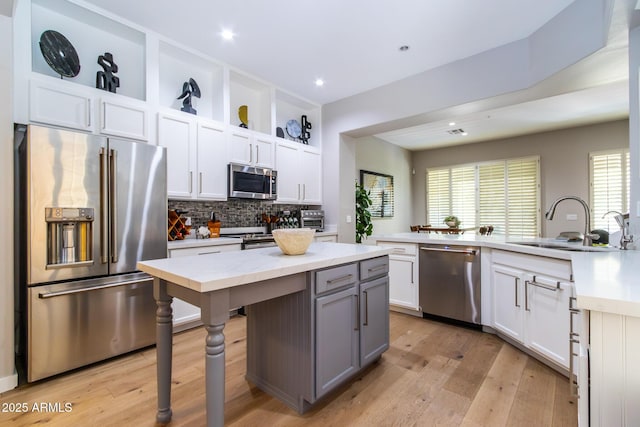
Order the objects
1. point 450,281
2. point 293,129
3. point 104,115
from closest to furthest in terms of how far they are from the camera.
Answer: point 104,115, point 450,281, point 293,129

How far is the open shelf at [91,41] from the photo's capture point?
8.18 feet

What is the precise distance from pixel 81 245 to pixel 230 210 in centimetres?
182

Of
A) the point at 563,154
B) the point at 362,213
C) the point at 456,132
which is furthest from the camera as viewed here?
the point at 456,132

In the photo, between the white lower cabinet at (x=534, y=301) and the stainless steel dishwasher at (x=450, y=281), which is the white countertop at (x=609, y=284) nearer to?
the white lower cabinet at (x=534, y=301)

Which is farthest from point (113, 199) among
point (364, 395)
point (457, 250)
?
point (457, 250)

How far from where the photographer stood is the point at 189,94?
131 inches

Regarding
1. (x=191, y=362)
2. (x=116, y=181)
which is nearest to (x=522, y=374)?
(x=191, y=362)

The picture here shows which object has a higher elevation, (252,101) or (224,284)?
(252,101)

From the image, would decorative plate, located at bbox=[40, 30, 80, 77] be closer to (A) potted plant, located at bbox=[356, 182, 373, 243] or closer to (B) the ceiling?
(B) the ceiling

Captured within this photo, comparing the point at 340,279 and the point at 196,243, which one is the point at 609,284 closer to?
the point at 340,279

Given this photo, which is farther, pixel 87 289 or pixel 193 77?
pixel 193 77

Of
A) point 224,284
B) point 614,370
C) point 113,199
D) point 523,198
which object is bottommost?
point 614,370

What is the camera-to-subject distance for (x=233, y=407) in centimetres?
176

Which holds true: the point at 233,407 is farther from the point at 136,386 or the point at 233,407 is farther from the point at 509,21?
the point at 509,21
